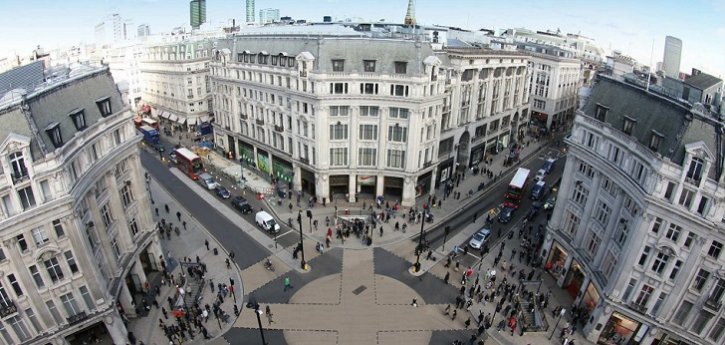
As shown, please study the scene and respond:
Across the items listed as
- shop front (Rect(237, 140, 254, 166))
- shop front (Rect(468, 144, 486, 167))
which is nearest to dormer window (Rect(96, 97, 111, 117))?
shop front (Rect(237, 140, 254, 166))

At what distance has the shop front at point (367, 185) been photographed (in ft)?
214

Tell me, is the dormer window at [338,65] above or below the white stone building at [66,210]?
above

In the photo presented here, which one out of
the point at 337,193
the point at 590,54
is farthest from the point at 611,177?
the point at 590,54

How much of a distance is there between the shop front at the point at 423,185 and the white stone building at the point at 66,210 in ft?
132

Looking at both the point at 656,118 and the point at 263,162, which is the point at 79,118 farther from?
the point at 656,118

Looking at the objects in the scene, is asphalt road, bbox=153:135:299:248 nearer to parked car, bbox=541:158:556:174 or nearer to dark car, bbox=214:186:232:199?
dark car, bbox=214:186:232:199

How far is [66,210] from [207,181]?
38550 mm

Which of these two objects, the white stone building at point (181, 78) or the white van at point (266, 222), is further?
the white stone building at point (181, 78)

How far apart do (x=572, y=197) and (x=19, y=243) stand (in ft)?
171

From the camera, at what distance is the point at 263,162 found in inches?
3004

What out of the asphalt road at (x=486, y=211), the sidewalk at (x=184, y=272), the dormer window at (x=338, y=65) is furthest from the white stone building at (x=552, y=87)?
the sidewalk at (x=184, y=272)

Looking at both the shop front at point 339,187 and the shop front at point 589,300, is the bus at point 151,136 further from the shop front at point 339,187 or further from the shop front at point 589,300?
the shop front at point 589,300

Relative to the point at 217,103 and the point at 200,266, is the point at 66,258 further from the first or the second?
the point at 217,103

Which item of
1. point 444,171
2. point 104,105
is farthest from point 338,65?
point 104,105
